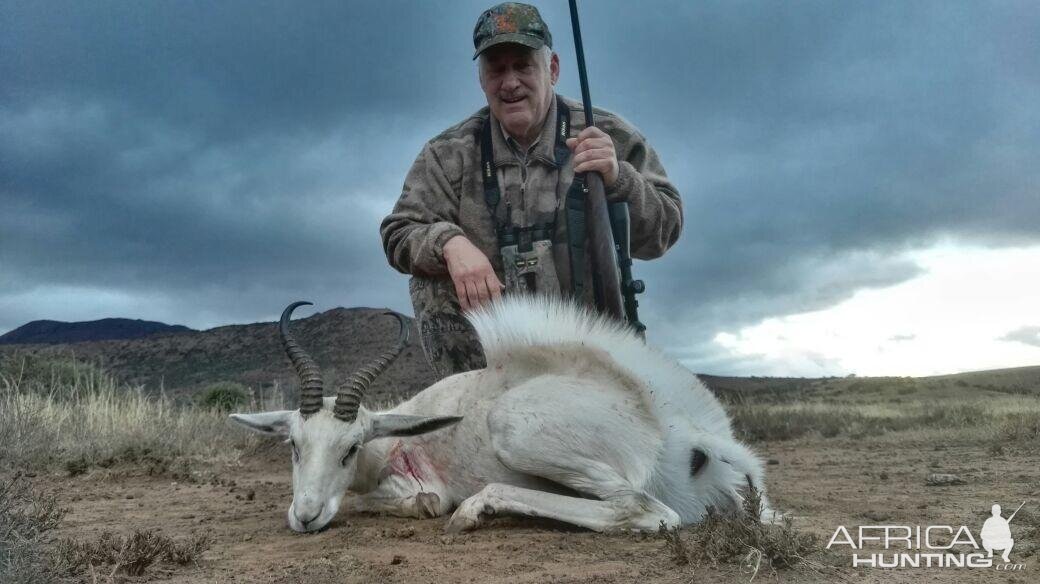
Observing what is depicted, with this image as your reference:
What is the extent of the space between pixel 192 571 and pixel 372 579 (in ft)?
3.14

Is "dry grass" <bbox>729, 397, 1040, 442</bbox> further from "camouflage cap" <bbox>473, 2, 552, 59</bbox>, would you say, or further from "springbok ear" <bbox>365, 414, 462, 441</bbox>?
"springbok ear" <bbox>365, 414, 462, 441</bbox>

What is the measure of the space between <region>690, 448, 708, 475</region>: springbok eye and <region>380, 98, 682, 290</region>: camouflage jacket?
2.33m

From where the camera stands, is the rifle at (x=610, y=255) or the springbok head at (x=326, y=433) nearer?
the springbok head at (x=326, y=433)

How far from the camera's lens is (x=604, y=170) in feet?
19.8

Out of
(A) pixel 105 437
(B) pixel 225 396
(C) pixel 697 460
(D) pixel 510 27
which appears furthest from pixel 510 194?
(B) pixel 225 396

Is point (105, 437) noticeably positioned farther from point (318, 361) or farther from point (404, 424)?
point (318, 361)

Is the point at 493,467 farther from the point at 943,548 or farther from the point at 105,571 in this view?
the point at 943,548

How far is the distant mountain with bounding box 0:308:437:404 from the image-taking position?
23.8 m

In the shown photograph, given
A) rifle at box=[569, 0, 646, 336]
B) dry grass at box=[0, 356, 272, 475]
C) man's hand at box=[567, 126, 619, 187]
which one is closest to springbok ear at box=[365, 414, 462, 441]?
rifle at box=[569, 0, 646, 336]

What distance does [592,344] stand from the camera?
482 centimetres

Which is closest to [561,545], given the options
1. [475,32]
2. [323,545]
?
[323,545]

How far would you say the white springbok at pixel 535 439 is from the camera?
438 centimetres

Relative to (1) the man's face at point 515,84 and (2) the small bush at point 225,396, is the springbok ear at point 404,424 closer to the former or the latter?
(1) the man's face at point 515,84

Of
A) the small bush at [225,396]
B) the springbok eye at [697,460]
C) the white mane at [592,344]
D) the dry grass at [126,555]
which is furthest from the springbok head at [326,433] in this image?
the small bush at [225,396]
